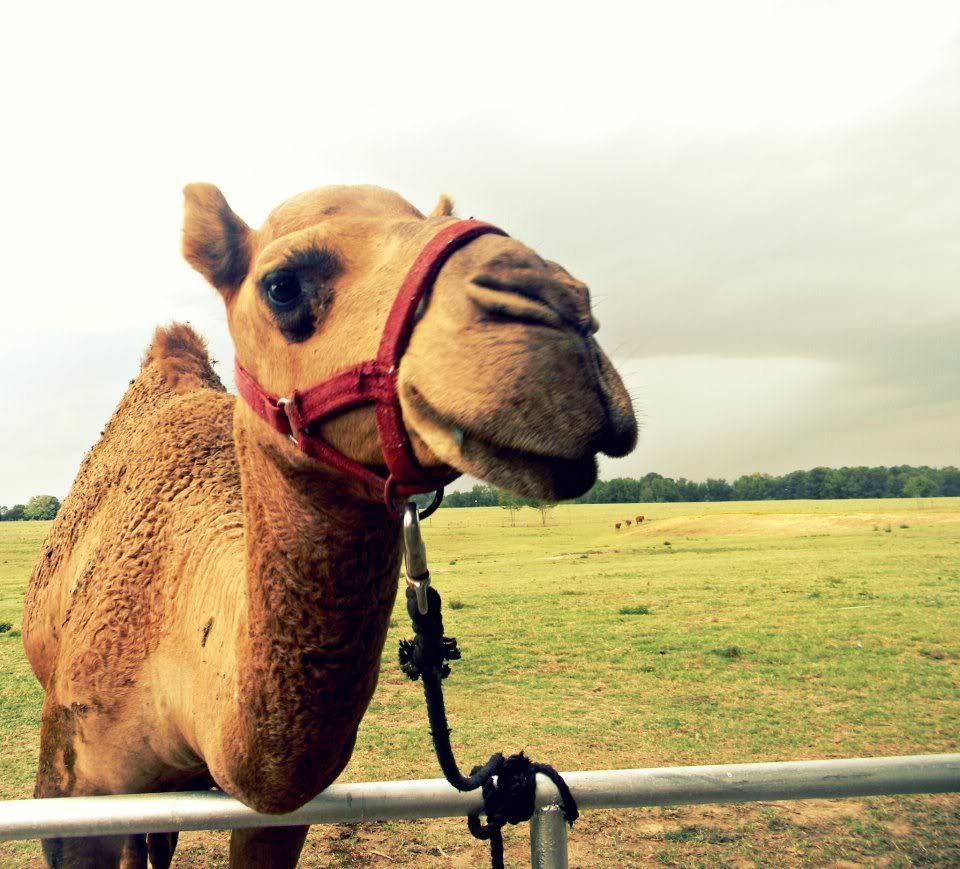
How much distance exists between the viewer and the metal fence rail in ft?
5.89

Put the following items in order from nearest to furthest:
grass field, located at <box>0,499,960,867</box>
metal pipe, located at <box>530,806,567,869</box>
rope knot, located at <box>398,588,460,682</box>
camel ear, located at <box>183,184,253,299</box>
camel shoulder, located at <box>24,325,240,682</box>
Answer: rope knot, located at <box>398,588,460,682</box> < metal pipe, located at <box>530,806,567,869</box> < camel ear, located at <box>183,184,253,299</box> < camel shoulder, located at <box>24,325,240,682</box> < grass field, located at <box>0,499,960,867</box>

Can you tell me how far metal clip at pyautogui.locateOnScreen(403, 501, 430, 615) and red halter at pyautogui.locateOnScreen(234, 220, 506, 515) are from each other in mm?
39

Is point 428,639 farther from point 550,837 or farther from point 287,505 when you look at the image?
point 550,837

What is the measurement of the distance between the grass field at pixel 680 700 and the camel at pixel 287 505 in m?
3.47

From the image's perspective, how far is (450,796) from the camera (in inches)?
→ 72.4

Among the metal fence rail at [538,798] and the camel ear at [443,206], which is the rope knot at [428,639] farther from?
the camel ear at [443,206]

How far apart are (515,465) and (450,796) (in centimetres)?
95

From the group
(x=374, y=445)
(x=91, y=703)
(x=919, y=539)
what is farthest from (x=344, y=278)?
(x=919, y=539)

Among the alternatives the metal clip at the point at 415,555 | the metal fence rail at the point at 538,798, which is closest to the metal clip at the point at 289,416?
the metal clip at the point at 415,555

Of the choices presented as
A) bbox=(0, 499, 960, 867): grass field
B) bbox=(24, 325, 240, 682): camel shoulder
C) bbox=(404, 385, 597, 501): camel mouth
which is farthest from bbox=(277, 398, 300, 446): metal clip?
bbox=(0, 499, 960, 867): grass field

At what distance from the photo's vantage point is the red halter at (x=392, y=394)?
4.83ft

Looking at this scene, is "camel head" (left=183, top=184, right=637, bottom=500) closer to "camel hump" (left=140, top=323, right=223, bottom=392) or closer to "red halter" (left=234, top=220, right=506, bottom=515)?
"red halter" (left=234, top=220, right=506, bottom=515)

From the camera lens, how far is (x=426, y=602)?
1.61 meters

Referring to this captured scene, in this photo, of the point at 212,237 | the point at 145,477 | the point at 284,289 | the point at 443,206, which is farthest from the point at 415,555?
the point at 145,477
